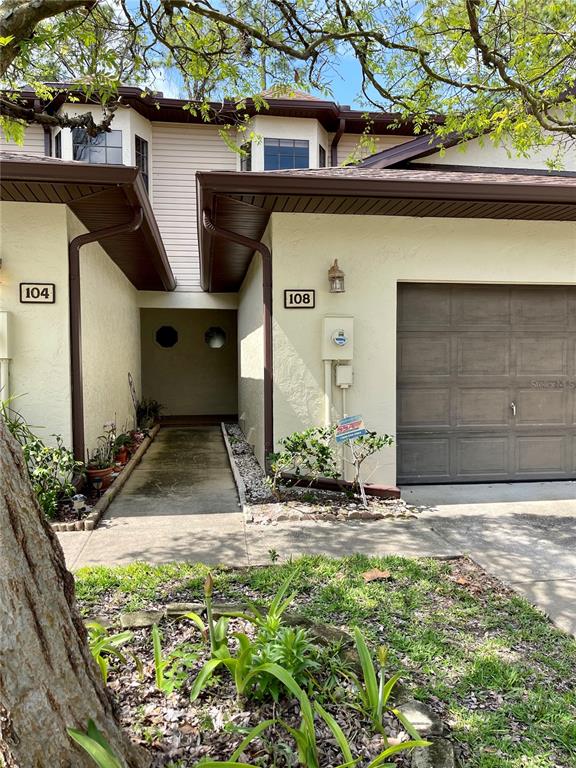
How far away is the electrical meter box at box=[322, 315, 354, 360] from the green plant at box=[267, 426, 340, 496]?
2.67 feet

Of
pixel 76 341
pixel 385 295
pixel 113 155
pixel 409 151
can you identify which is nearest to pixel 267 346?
pixel 385 295

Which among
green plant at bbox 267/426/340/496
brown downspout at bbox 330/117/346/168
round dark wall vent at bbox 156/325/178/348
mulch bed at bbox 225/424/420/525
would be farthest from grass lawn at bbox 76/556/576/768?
round dark wall vent at bbox 156/325/178/348

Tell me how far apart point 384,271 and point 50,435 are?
4102 millimetres

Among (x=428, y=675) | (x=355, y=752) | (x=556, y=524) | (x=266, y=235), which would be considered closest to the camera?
(x=355, y=752)

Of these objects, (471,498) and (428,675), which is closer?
(428,675)

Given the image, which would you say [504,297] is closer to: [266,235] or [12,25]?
[266,235]

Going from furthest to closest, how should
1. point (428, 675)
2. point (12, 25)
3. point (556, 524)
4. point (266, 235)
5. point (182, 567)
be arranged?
point (266, 235) < point (556, 524) < point (182, 567) < point (12, 25) < point (428, 675)

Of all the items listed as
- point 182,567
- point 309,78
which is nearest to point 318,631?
point 182,567

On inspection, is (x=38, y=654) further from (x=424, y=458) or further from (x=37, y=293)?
(x=424, y=458)

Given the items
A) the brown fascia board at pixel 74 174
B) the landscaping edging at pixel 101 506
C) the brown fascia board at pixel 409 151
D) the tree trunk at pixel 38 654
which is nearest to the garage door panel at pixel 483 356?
the brown fascia board at pixel 409 151

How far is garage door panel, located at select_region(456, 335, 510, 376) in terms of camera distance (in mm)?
6020

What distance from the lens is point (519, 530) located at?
14.6 ft

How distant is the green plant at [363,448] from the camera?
519cm

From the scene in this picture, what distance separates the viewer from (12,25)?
7.95 ft
